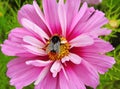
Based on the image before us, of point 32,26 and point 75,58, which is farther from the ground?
point 32,26

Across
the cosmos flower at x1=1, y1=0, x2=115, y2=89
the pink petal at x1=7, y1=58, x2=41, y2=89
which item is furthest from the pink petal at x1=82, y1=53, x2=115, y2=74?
the pink petal at x1=7, y1=58, x2=41, y2=89

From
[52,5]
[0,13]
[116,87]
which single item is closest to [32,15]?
[52,5]

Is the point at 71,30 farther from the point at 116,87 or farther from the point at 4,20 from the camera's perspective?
the point at 116,87

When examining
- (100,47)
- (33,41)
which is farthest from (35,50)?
(100,47)

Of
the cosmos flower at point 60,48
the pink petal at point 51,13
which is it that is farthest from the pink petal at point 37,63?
the pink petal at point 51,13

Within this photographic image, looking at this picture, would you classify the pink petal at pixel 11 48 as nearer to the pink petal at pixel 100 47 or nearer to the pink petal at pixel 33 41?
the pink petal at pixel 33 41

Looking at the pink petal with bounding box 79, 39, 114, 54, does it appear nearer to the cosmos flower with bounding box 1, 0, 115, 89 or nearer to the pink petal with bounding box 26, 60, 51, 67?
the cosmos flower with bounding box 1, 0, 115, 89

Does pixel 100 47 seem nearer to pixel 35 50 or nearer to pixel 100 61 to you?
pixel 100 61
